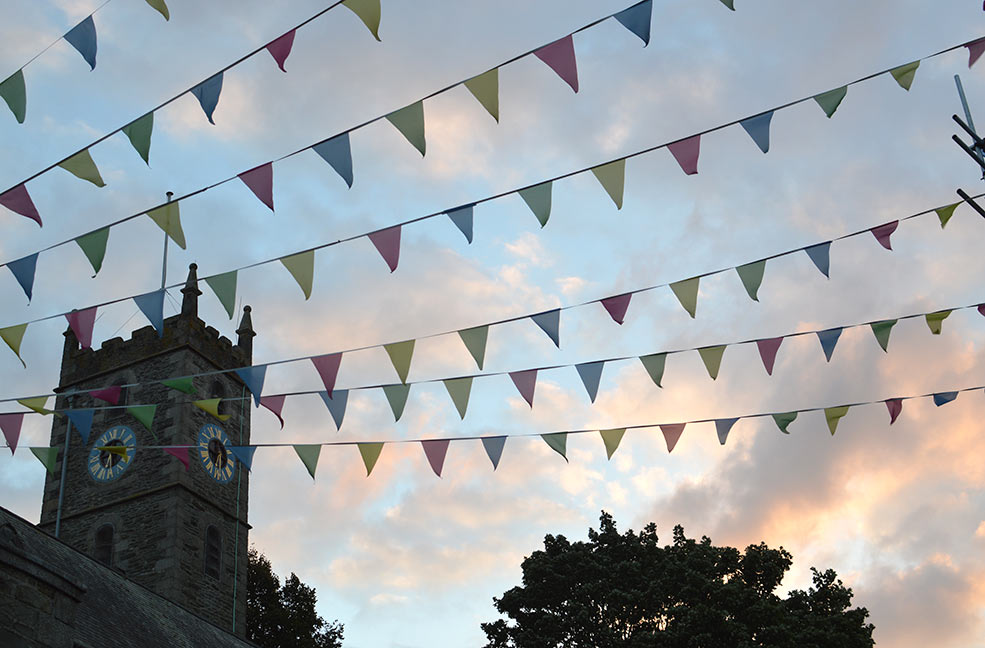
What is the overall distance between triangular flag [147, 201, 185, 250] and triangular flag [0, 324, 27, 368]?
6.37 ft

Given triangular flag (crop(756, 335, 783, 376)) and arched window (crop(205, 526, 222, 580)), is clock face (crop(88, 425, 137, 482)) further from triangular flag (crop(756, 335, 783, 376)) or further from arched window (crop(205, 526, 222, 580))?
triangular flag (crop(756, 335, 783, 376))

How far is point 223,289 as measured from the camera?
868 centimetres

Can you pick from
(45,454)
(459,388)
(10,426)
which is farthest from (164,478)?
(459,388)

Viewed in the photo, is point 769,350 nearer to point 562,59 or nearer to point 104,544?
point 562,59

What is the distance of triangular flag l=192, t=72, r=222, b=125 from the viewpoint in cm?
739

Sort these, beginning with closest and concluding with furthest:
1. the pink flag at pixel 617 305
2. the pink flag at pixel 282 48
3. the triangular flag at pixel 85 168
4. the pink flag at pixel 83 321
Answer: the pink flag at pixel 282 48
the triangular flag at pixel 85 168
the pink flag at pixel 83 321
the pink flag at pixel 617 305

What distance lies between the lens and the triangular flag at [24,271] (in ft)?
27.7

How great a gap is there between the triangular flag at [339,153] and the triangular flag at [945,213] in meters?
5.00

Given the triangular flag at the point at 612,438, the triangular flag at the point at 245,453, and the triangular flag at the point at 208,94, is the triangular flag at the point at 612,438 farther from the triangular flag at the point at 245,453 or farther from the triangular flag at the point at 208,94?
the triangular flag at the point at 208,94

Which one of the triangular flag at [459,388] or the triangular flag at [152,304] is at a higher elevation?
the triangular flag at [152,304]

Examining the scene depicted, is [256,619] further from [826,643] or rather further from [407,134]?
[407,134]

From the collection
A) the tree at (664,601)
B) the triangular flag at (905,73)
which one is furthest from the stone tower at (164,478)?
the triangular flag at (905,73)

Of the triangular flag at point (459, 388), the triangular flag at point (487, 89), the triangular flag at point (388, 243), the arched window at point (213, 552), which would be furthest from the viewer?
the arched window at point (213, 552)

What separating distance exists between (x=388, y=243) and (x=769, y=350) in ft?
12.3
